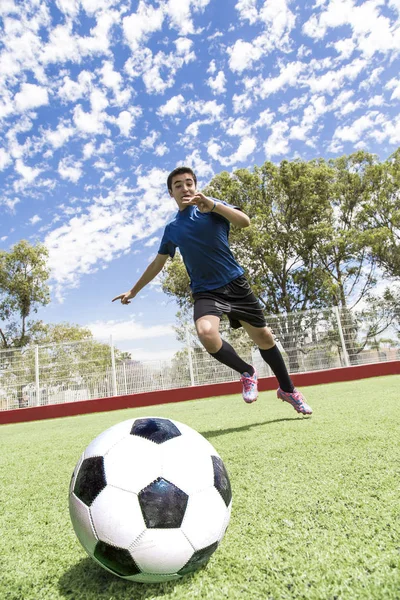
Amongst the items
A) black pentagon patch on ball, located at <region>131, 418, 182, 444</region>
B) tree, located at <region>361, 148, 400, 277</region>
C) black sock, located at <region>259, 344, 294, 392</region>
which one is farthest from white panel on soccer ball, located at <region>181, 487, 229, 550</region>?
tree, located at <region>361, 148, 400, 277</region>

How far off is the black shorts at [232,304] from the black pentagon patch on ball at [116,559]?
84.4 inches

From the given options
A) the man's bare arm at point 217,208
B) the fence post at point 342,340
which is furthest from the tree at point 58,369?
the man's bare arm at point 217,208

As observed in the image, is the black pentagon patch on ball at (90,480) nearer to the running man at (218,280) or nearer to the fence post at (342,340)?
the running man at (218,280)

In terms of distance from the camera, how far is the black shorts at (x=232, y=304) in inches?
123

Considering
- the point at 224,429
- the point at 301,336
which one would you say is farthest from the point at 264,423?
the point at 301,336

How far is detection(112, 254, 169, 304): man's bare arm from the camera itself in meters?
3.65

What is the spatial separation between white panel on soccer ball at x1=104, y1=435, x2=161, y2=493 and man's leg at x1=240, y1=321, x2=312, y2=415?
2288 mm

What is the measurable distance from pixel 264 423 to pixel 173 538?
2.48 m

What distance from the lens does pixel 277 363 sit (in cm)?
349

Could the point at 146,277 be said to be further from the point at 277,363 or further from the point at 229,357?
the point at 277,363

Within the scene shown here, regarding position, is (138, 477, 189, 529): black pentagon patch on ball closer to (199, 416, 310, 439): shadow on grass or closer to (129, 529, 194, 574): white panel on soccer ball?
(129, 529, 194, 574): white panel on soccer ball

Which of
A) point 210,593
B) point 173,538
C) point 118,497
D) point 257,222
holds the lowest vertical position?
point 210,593

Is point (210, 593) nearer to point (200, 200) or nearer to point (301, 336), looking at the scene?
point (200, 200)

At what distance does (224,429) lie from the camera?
128 inches
